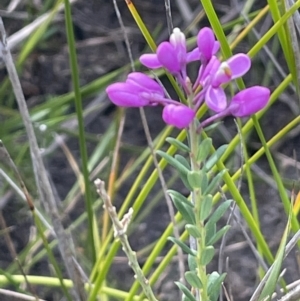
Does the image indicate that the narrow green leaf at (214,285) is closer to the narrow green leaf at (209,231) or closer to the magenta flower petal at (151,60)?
the narrow green leaf at (209,231)

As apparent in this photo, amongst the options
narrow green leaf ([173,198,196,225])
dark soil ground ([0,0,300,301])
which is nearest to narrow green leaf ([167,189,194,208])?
narrow green leaf ([173,198,196,225])

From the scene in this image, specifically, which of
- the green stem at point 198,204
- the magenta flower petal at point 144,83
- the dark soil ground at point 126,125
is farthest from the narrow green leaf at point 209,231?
the dark soil ground at point 126,125

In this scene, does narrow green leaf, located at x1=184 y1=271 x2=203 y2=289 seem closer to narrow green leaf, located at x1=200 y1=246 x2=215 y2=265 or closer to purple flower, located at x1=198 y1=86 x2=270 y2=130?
narrow green leaf, located at x1=200 y1=246 x2=215 y2=265

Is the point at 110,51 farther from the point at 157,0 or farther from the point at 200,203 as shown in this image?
the point at 200,203

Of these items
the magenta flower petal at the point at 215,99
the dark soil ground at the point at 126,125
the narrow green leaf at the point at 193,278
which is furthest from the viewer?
the dark soil ground at the point at 126,125

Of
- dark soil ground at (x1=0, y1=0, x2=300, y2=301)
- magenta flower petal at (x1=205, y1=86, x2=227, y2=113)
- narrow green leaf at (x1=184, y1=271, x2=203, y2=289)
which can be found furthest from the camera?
dark soil ground at (x1=0, y1=0, x2=300, y2=301)
